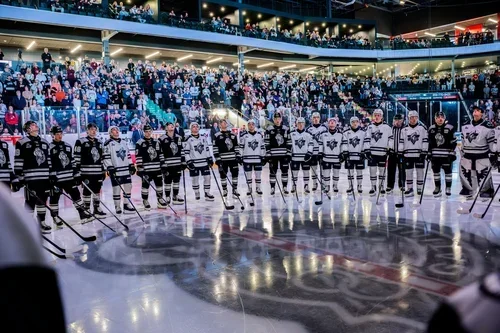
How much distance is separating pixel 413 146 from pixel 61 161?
26.6 feet

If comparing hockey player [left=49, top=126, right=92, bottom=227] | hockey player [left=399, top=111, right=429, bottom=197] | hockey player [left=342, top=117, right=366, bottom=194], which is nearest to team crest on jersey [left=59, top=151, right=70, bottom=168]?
hockey player [left=49, top=126, right=92, bottom=227]

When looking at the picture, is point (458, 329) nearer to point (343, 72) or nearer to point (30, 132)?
point (30, 132)

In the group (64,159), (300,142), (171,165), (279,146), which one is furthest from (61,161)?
(300,142)

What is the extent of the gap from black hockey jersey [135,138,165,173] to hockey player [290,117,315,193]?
3696mm

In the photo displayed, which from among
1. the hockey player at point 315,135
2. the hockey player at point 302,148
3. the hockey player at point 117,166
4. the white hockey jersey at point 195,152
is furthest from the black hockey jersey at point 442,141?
the hockey player at point 117,166

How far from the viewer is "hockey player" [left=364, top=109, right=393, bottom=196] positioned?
11.3m

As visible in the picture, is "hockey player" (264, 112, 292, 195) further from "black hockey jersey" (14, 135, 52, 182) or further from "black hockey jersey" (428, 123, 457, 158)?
"black hockey jersey" (14, 135, 52, 182)

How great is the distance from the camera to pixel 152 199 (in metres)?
11.8

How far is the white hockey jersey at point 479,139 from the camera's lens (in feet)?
31.7

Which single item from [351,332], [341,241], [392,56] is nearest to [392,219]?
[341,241]

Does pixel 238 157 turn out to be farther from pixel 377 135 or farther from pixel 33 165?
pixel 33 165

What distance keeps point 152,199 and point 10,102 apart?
6.91 m

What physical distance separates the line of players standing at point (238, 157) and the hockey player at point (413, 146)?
2 centimetres

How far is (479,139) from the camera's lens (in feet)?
32.2
